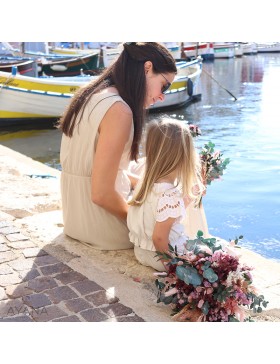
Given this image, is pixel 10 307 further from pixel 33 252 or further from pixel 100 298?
pixel 33 252

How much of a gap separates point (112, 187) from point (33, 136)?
9862 mm

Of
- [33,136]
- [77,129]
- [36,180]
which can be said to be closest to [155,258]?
[77,129]

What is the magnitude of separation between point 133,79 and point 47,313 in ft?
4.57

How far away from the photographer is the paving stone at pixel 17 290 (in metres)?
2.71

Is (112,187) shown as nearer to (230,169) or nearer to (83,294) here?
(83,294)

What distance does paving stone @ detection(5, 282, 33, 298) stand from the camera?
2711mm

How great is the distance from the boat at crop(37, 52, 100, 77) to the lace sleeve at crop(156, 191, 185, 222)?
49.2 ft

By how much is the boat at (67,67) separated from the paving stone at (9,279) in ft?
48.9

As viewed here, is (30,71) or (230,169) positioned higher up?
(30,71)

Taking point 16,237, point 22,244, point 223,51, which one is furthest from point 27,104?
point 223,51

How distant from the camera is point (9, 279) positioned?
2.90m

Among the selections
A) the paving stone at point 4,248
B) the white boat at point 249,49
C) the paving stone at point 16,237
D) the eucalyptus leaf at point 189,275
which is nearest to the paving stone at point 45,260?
the paving stone at point 4,248

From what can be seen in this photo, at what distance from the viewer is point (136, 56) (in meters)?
3.00

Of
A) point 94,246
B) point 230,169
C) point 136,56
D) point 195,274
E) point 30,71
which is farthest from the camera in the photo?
point 30,71
